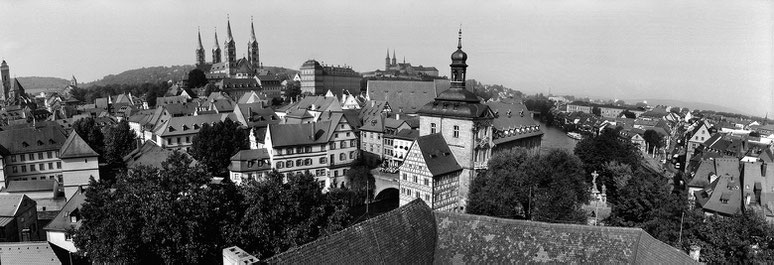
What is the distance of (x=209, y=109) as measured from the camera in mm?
90188

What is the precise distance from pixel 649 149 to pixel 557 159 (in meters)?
68.2

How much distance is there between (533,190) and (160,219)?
2608cm

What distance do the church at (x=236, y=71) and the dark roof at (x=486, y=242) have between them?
111366 mm

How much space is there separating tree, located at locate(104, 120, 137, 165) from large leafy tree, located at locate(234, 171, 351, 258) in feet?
138

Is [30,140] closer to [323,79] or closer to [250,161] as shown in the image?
[250,161]

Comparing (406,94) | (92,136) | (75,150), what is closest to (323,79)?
(406,94)

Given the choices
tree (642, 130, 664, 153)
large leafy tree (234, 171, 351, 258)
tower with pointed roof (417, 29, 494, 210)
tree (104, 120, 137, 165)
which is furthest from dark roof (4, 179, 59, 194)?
tree (642, 130, 664, 153)

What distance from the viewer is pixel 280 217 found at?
1014 inches

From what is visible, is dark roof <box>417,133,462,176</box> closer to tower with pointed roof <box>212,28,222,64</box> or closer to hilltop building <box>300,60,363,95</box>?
hilltop building <box>300,60,363,95</box>

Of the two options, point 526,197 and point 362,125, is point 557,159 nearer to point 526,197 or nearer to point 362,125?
point 526,197

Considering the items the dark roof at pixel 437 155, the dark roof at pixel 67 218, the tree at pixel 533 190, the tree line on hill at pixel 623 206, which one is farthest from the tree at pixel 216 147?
the tree at pixel 533 190

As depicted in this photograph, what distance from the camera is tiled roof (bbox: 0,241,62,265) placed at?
95.2ft

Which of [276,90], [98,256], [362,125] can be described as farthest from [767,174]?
[276,90]

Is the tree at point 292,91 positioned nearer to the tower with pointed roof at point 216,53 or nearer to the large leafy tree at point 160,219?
the tower with pointed roof at point 216,53
